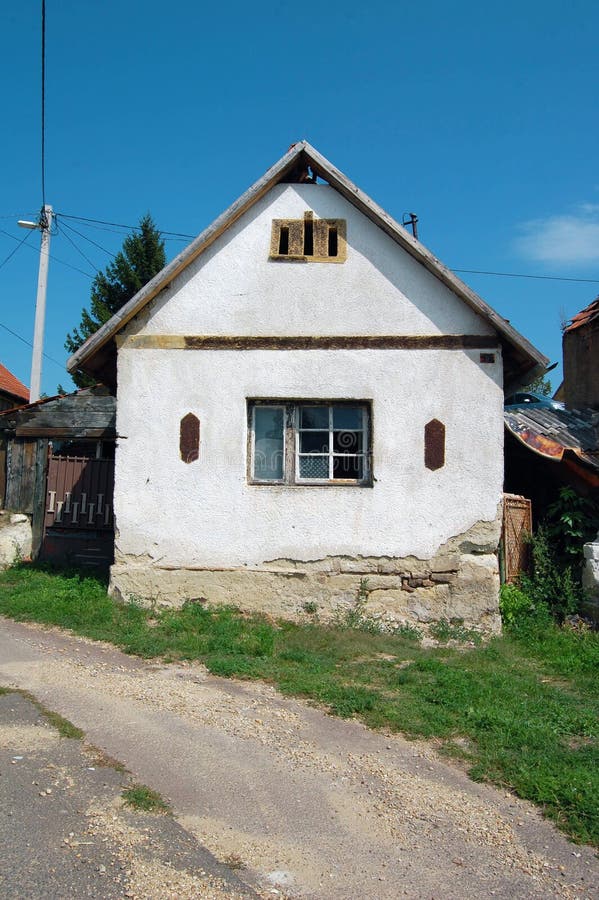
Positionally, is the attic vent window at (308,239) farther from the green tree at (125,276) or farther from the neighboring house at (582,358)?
the green tree at (125,276)

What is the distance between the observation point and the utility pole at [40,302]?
1519cm

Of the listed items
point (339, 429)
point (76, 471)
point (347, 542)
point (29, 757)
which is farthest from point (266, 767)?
point (76, 471)

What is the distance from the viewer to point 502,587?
920 centimetres

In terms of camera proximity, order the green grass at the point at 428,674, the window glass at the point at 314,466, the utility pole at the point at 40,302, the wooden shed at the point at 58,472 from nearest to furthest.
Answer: the green grass at the point at 428,674 < the window glass at the point at 314,466 < the wooden shed at the point at 58,472 < the utility pole at the point at 40,302

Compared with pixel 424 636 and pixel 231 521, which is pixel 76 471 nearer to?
pixel 231 521

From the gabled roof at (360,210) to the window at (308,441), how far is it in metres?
1.85

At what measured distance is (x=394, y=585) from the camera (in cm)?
876

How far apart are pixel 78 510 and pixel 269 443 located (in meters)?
4.39

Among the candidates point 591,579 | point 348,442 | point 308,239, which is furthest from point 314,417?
point 591,579

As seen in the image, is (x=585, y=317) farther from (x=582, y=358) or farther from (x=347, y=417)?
(x=347, y=417)

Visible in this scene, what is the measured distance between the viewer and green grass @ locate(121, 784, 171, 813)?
3.97 meters

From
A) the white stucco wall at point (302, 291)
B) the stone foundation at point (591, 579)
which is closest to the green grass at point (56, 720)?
the white stucco wall at point (302, 291)

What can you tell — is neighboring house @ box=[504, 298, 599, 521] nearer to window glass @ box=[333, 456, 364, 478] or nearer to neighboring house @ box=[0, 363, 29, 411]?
window glass @ box=[333, 456, 364, 478]

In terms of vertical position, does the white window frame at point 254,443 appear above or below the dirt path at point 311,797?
above
